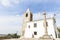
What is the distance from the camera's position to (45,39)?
75.2 feet

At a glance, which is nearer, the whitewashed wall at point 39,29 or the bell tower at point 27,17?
the whitewashed wall at point 39,29

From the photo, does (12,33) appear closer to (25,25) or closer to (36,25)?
(25,25)

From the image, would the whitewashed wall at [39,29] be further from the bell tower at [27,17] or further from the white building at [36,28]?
the bell tower at [27,17]

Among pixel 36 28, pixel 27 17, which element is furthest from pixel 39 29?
pixel 27 17

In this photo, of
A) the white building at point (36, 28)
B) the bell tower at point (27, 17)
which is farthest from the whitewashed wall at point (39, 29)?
the bell tower at point (27, 17)

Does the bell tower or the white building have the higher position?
the bell tower

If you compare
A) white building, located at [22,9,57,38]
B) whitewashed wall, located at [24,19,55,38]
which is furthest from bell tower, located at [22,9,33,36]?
whitewashed wall, located at [24,19,55,38]

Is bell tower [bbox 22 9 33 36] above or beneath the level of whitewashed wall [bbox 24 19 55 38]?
above

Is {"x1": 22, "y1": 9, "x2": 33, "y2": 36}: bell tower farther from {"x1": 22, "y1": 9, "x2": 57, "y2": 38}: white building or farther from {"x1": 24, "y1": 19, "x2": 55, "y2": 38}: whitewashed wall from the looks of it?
{"x1": 24, "y1": 19, "x2": 55, "y2": 38}: whitewashed wall

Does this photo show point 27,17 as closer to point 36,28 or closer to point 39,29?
point 36,28

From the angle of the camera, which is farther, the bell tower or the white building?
the bell tower

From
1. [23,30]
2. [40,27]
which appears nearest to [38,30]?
[40,27]

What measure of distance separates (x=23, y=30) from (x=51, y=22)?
35.4 ft

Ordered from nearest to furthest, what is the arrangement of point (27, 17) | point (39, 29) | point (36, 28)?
point (39, 29) → point (36, 28) → point (27, 17)
